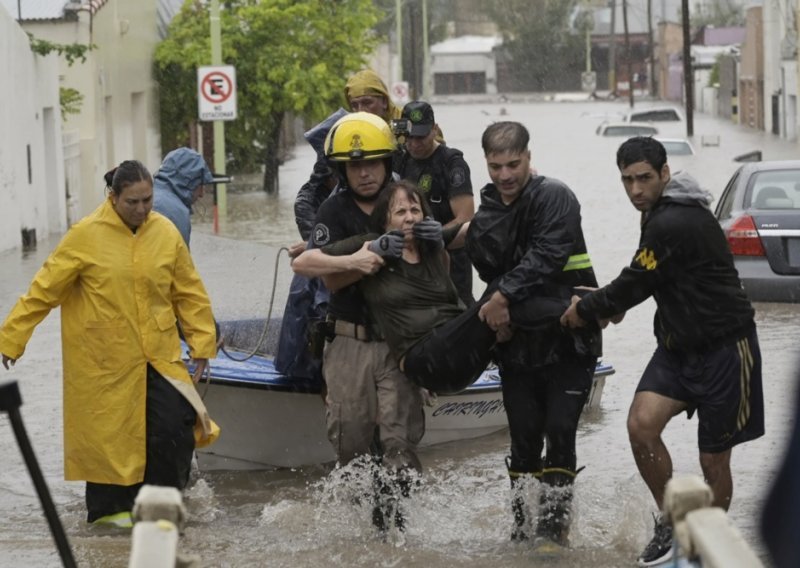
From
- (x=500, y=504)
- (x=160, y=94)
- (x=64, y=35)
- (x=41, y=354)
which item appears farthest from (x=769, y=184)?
(x=160, y=94)

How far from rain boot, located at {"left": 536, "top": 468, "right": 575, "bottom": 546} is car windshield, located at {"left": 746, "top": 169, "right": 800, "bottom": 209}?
→ 25.9ft

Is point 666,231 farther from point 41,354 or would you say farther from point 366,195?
point 41,354

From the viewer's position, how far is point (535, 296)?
6785 millimetres

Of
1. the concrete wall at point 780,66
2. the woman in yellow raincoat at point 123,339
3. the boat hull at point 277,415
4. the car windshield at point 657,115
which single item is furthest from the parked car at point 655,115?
the woman in yellow raincoat at point 123,339

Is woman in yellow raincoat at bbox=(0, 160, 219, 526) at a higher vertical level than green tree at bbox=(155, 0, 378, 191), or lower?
lower

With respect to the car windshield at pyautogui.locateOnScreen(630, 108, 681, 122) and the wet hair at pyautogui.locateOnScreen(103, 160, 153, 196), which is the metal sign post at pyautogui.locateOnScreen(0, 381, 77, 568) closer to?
the wet hair at pyautogui.locateOnScreen(103, 160, 153, 196)

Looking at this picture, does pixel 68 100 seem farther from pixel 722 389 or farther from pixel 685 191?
pixel 722 389

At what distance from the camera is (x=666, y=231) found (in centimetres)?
643

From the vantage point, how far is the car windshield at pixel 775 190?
14.3 metres

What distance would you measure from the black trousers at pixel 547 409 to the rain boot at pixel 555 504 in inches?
1.5

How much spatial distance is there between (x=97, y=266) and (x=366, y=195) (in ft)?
3.96

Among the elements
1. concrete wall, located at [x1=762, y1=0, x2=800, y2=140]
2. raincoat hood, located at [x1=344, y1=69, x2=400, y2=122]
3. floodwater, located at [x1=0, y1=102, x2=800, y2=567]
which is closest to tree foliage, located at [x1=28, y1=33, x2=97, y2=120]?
floodwater, located at [x1=0, y1=102, x2=800, y2=567]

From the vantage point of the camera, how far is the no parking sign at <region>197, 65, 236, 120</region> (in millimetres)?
26066

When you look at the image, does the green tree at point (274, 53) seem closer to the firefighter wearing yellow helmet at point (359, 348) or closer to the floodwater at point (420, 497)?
the floodwater at point (420, 497)
